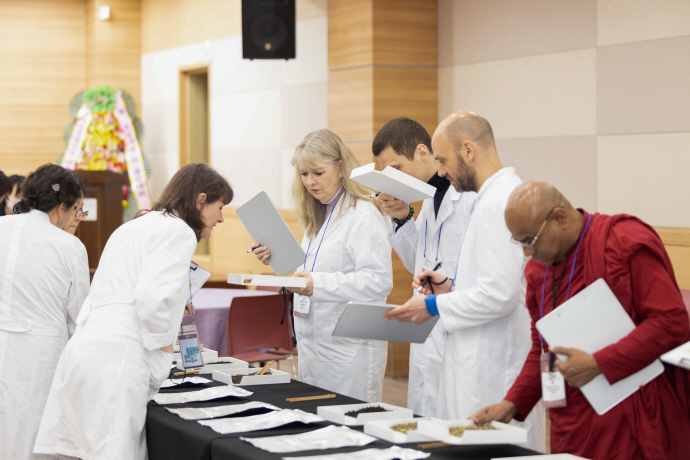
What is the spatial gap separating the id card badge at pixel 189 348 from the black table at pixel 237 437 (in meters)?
A: 0.08

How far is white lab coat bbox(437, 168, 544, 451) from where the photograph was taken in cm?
217

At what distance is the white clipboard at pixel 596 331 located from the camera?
1.82 metres

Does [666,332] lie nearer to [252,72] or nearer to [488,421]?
[488,421]

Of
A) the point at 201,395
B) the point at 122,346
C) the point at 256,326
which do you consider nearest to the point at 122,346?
the point at 122,346

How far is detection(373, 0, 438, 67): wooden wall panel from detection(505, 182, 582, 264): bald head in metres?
4.19

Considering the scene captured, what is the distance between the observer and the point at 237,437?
2039 millimetres

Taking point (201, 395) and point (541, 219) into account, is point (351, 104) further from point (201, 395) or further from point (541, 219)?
point (541, 219)

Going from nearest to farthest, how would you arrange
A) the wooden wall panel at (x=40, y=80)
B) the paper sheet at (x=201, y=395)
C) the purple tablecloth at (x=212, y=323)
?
the paper sheet at (x=201, y=395) → the purple tablecloth at (x=212, y=323) → the wooden wall panel at (x=40, y=80)

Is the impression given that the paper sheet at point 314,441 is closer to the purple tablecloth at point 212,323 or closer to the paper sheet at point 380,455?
the paper sheet at point 380,455

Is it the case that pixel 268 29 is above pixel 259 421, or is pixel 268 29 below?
above

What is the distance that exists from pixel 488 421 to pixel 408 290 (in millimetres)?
4015

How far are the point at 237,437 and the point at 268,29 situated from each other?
493 cm

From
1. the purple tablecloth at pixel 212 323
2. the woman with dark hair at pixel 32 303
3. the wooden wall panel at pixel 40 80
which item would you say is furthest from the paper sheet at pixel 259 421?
the wooden wall panel at pixel 40 80

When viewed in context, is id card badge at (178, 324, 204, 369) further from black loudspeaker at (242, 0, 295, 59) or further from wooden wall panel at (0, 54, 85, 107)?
wooden wall panel at (0, 54, 85, 107)
